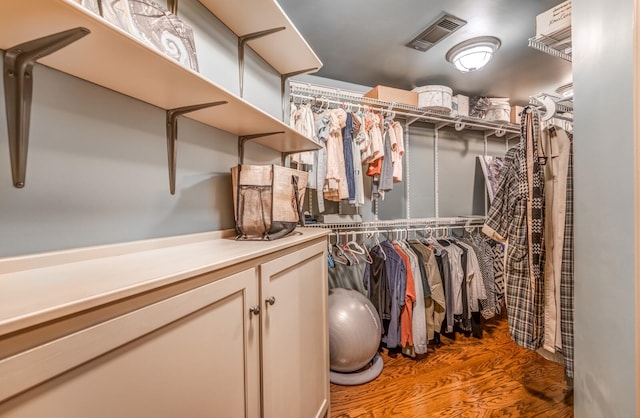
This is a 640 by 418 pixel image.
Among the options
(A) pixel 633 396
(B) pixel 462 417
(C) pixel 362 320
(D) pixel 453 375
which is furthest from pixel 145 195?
(D) pixel 453 375

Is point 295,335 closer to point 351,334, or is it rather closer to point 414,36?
point 351,334

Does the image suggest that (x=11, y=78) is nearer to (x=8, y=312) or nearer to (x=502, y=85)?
(x=8, y=312)

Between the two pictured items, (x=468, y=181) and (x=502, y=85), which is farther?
(x=468, y=181)

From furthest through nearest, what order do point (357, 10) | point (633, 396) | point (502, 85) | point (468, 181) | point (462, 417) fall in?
point (468, 181)
point (502, 85)
point (357, 10)
point (462, 417)
point (633, 396)

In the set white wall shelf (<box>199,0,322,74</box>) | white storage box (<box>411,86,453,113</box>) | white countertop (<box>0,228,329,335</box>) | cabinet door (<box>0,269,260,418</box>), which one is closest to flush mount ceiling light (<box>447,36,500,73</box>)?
white storage box (<box>411,86,453,113</box>)

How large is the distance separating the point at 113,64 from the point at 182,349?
697 millimetres

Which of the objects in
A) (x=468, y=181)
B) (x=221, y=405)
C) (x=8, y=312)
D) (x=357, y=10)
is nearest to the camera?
(x=8, y=312)

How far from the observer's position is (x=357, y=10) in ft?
5.78

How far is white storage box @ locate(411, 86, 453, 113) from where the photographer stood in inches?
99.8

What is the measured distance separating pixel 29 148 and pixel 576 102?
5.40 feet

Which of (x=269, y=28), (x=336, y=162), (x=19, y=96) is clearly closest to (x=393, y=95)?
(x=336, y=162)

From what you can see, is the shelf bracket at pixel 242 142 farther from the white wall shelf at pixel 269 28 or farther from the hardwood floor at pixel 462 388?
the hardwood floor at pixel 462 388

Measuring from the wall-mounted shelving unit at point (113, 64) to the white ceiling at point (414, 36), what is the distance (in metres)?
1.24

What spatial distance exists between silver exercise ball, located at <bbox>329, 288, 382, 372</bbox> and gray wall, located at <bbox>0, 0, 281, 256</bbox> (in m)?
1.03
